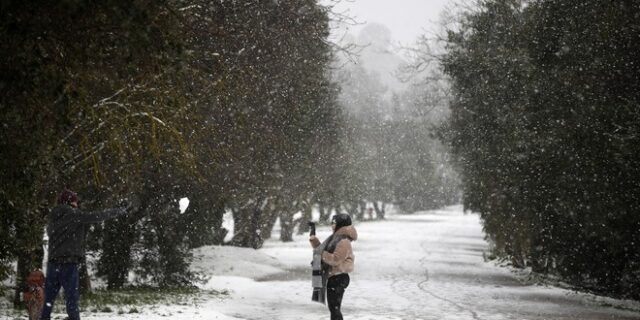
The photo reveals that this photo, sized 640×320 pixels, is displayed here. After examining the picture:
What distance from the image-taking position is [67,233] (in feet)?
33.0

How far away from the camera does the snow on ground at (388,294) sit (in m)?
14.2

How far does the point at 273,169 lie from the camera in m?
23.4

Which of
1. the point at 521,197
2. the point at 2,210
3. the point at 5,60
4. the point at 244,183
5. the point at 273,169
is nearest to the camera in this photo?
the point at 5,60

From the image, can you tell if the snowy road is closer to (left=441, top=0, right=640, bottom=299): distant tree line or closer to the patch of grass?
the patch of grass

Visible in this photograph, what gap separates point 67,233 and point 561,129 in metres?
10.6

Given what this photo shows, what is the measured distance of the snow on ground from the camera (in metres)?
14.2

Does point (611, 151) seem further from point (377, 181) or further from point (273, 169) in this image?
point (377, 181)

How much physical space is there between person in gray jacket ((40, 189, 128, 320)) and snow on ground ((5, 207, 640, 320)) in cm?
187

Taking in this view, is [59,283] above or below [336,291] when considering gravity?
above

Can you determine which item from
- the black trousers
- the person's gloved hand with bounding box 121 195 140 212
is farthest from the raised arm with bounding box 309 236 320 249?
the person's gloved hand with bounding box 121 195 140 212

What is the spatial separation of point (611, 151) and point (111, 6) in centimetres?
1101

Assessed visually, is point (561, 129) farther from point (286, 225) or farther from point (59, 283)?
point (286, 225)

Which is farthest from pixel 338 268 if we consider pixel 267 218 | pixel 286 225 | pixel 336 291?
pixel 286 225

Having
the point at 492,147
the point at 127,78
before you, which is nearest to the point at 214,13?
the point at 127,78
